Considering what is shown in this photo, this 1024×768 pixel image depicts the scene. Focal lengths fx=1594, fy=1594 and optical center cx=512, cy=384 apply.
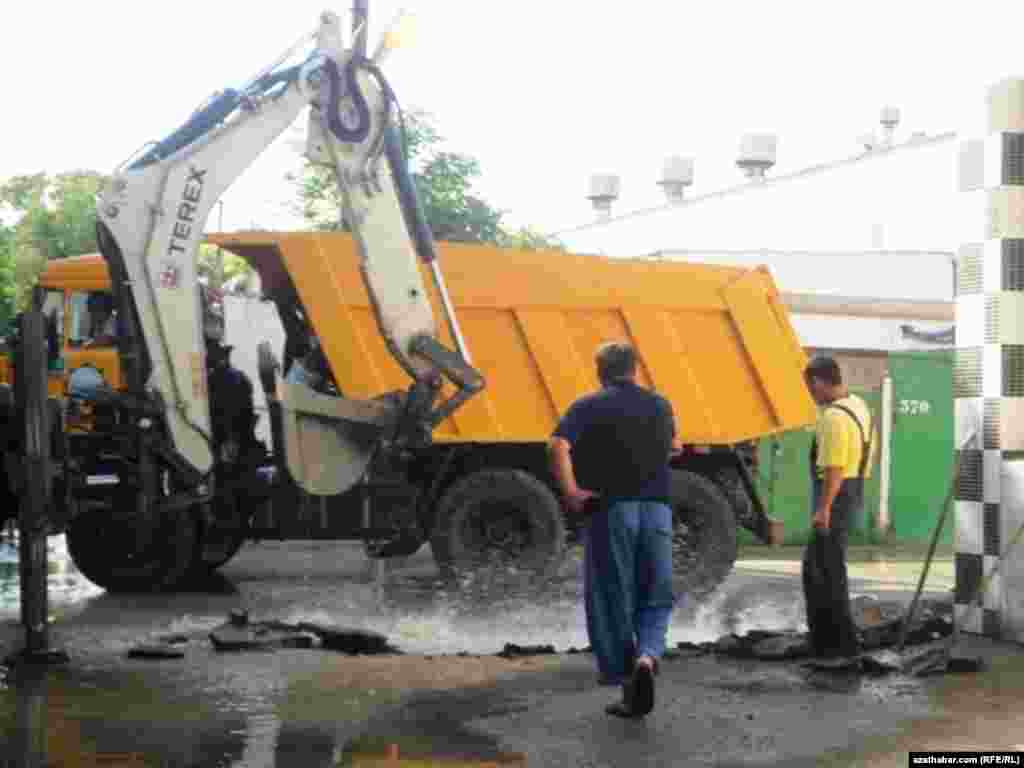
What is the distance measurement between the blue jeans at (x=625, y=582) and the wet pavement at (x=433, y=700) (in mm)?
256

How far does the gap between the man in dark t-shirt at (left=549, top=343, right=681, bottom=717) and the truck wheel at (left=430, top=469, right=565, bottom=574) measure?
450 cm

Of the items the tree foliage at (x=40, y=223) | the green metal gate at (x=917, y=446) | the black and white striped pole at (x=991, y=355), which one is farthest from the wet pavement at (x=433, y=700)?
the tree foliage at (x=40, y=223)

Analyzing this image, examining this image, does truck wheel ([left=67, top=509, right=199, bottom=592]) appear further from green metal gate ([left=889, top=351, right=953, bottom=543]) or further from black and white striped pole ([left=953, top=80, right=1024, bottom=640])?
green metal gate ([left=889, top=351, right=953, bottom=543])

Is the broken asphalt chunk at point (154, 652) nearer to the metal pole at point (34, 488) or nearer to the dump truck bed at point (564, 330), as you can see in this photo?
the metal pole at point (34, 488)

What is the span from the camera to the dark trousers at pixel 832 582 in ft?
25.6

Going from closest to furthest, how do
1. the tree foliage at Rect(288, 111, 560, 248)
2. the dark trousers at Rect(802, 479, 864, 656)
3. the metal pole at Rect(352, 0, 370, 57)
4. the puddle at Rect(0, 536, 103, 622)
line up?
the dark trousers at Rect(802, 479, 864, 656) → the puddle at Rect(0, 536, 103, 622) → the metal pole at Rect(352, 0, 370, 57) → the tree foliage at Rect(288, 111, 560, 248)

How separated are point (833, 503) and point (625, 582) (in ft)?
4.85

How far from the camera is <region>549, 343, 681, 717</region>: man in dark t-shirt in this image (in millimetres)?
6824

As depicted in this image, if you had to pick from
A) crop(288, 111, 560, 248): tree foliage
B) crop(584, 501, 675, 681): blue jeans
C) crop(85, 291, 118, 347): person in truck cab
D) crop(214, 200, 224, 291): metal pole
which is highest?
crop(288, 111, 560, 248): tree foliage

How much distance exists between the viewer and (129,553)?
1102 cm

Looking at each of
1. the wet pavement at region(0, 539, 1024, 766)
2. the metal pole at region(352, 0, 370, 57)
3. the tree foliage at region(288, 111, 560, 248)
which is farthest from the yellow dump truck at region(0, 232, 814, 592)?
the tree foliage at region(288, 111, 560, 248)

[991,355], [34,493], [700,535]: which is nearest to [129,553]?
[34,493]

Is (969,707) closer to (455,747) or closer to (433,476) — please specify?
(455,747)

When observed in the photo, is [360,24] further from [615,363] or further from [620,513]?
[620,513]
